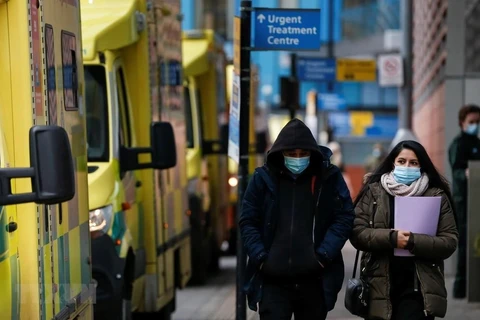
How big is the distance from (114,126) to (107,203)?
32.8 inches

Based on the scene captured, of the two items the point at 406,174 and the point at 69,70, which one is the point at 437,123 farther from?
the point at 69,70

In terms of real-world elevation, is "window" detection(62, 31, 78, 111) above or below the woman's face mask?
above

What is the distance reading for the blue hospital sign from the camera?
9.62m

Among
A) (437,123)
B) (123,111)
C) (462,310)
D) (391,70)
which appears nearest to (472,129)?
(462,310)

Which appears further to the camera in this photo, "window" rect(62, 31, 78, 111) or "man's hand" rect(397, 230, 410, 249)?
"man's hand" rect(397, 230, 410, 249)

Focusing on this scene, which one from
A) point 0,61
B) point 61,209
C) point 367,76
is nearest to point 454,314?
point 61,209

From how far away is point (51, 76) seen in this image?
20.0 feet

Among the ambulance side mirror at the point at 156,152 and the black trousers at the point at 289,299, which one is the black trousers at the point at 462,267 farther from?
the black trousers at the point at 289,299

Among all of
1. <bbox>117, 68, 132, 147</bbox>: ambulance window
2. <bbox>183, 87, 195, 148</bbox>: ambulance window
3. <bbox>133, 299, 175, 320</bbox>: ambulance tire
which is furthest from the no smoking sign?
<bbox>117, 68, 132, 147</bbox>: ambulance window

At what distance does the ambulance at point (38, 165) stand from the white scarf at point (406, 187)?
1.71 m

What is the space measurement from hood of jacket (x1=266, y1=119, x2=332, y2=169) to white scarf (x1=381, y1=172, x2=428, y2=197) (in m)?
0.38

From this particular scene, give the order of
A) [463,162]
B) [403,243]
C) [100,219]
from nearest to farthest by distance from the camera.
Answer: [403,243]
[100,219]
[463,162]

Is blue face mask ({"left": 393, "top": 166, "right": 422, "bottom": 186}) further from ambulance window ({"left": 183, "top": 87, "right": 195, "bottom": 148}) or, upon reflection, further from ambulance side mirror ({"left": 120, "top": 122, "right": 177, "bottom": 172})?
ambulance window ({"left": 183, "top": 87, "right": 195, "bottom": 148})

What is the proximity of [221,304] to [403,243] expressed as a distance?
22.7 ft
